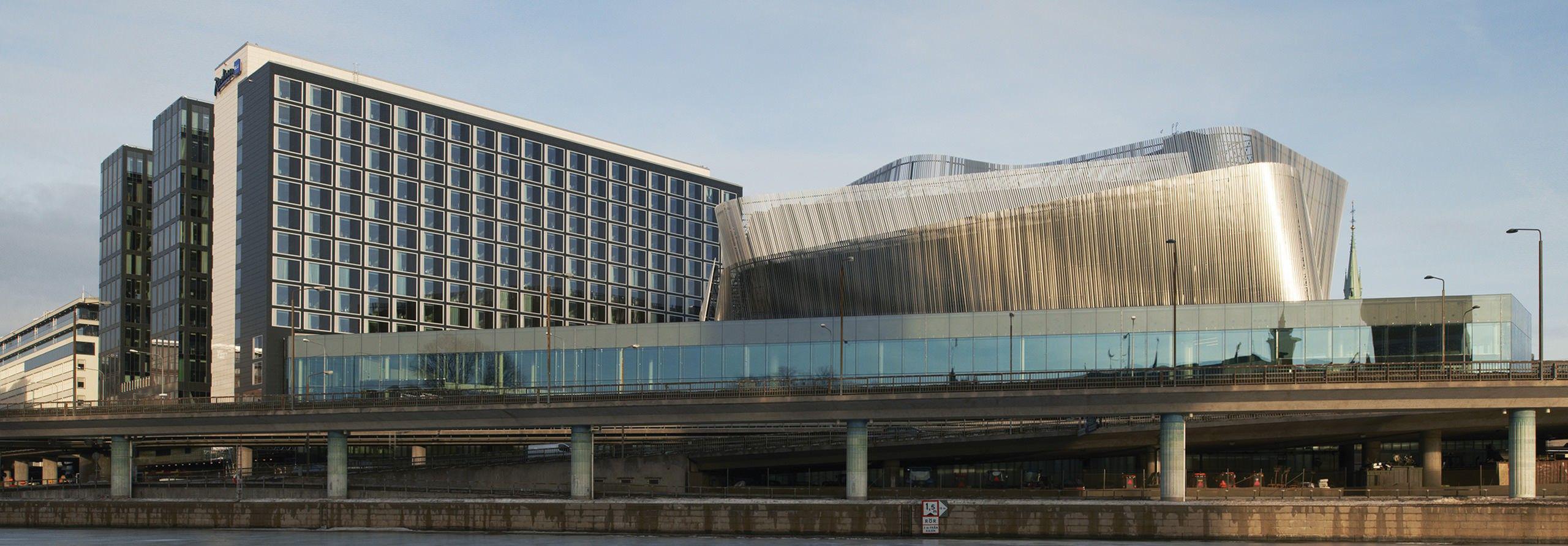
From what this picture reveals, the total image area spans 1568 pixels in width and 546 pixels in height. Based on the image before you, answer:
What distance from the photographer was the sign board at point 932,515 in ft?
206

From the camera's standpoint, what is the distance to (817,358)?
293 ft

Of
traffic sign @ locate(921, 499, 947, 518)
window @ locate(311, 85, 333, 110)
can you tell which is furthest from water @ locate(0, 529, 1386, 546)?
window @ locate(311, 85, 333, 110)

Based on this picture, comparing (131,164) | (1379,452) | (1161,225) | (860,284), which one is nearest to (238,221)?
(131,164)

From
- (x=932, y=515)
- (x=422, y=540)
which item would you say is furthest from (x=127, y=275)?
(x=932, y=515)

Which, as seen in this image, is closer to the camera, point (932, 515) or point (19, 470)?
point (932, 515)

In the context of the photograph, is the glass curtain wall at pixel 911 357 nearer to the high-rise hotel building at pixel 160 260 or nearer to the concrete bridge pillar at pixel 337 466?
the concrete bridge pillar at pixel 337 466

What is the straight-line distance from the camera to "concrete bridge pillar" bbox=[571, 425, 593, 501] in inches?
2879

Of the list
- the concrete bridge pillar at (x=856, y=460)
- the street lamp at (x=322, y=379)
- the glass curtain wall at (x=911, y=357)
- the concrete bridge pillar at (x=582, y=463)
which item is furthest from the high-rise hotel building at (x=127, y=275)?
the concrete bridge pillar at (x=856, y=460)

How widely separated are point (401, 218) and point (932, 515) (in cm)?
9733

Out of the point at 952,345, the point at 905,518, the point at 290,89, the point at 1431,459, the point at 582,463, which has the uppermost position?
the point at 290,89

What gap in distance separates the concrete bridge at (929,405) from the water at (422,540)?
7.56 m

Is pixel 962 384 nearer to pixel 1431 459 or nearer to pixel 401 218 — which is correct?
pixel 1431 459

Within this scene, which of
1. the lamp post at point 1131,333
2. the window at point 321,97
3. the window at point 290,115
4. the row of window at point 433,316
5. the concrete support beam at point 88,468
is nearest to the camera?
the lamp post at point 1131,333

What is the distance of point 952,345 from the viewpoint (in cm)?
8694
